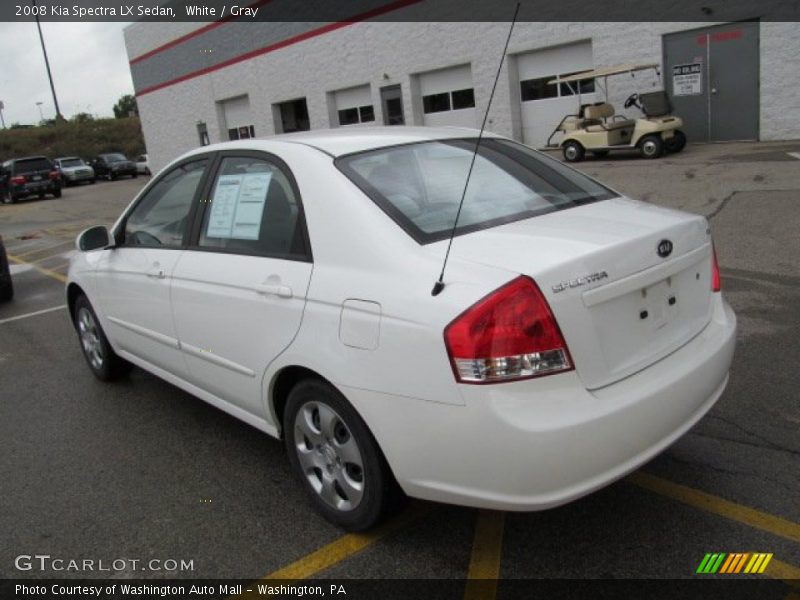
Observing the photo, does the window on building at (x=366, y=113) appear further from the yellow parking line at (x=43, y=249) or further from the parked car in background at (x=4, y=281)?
the parked car in background at (x=4, y=281)

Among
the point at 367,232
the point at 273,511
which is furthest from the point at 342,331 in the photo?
the point at 273,511

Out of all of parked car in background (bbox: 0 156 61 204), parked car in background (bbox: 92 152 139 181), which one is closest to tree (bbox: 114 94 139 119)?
parked car in background (bbox: 92 152 139 181)

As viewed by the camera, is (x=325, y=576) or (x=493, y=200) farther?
(x=493, y=200)

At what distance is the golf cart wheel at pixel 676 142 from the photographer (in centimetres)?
1552

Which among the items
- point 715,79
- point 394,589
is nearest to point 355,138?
point 394,589

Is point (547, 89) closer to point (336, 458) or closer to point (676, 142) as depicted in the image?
point (676, 142)

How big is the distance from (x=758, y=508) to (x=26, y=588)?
300cm

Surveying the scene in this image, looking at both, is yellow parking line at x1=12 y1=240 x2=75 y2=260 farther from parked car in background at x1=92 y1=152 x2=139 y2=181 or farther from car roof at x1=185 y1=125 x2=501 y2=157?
parked car in background at x1=92 y1=152 x2=139 y2=181

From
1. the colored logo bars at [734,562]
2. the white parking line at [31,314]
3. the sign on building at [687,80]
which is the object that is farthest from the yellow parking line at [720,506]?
the sign on building at [687,80]

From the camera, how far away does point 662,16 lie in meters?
16.5

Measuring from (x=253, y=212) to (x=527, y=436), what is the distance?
176 cm

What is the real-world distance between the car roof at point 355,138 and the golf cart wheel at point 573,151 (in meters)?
13.1

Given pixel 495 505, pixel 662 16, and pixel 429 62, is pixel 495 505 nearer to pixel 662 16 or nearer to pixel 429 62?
pixel 662 16

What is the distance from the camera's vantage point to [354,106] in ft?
82.0
